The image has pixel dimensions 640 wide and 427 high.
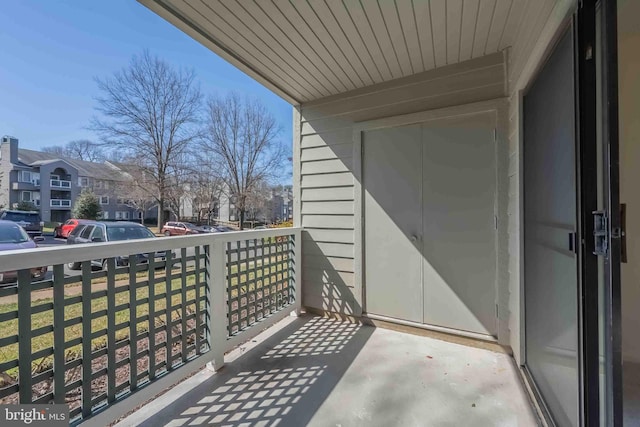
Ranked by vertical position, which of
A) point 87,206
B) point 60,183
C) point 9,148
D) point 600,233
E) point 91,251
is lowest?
point 91,251

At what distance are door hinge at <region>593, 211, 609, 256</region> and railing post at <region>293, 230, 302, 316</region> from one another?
102 inches

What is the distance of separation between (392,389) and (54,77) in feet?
22.0

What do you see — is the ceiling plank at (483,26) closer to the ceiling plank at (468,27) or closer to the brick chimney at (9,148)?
the ceiling plank at (468,27)

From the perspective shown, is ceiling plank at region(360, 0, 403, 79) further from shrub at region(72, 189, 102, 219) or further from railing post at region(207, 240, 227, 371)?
shrub at region(72, 189, 102, 219)

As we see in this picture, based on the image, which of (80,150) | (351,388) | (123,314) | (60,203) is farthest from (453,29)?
(80,150)

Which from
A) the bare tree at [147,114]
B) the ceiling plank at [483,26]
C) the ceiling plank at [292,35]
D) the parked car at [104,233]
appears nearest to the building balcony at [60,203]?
the parked car at [104,233]


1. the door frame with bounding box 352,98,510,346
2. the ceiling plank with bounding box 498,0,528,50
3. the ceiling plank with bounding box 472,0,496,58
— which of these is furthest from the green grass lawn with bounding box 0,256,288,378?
the ceiling plank with bounding box 498,0,528,50

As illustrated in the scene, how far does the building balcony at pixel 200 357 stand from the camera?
1292mm

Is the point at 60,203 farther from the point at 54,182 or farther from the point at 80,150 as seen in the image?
the point at 80,150

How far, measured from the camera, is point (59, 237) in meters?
2.73

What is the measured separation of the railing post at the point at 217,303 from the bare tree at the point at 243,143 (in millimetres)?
10251

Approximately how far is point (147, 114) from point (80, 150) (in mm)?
2527

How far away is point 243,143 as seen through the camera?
525 inches

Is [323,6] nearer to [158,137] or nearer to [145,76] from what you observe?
[158,137]
